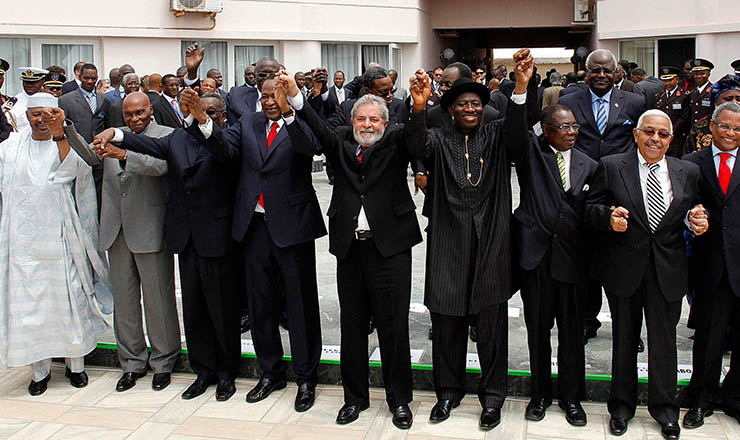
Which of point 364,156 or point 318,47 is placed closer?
point 364,156

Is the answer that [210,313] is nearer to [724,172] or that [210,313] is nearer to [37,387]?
[37,387]

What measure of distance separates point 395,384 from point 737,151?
2.44m

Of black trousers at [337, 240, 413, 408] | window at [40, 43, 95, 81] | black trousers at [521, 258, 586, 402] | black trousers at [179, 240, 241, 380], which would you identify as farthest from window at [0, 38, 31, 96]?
black trousers at [521, 258, 586, 402]

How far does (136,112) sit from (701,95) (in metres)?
5.37

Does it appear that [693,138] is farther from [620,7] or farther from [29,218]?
[620,7]

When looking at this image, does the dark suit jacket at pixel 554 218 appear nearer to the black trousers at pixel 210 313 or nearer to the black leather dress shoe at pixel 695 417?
the black leather dress shoe at pixel 695 417

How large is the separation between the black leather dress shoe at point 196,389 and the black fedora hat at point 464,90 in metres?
2.49

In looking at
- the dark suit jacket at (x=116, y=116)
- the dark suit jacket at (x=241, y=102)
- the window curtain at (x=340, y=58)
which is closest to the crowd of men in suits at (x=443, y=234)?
the dark suit jacket at (x=241, y=102)

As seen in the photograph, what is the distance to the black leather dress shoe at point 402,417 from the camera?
456 cm

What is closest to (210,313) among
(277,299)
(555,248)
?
(277,299)

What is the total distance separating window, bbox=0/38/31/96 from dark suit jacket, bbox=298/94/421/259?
11852mm

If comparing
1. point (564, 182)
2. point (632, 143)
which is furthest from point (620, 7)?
point (564, 182)

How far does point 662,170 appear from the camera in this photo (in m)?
4.36

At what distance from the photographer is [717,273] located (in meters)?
4.36
